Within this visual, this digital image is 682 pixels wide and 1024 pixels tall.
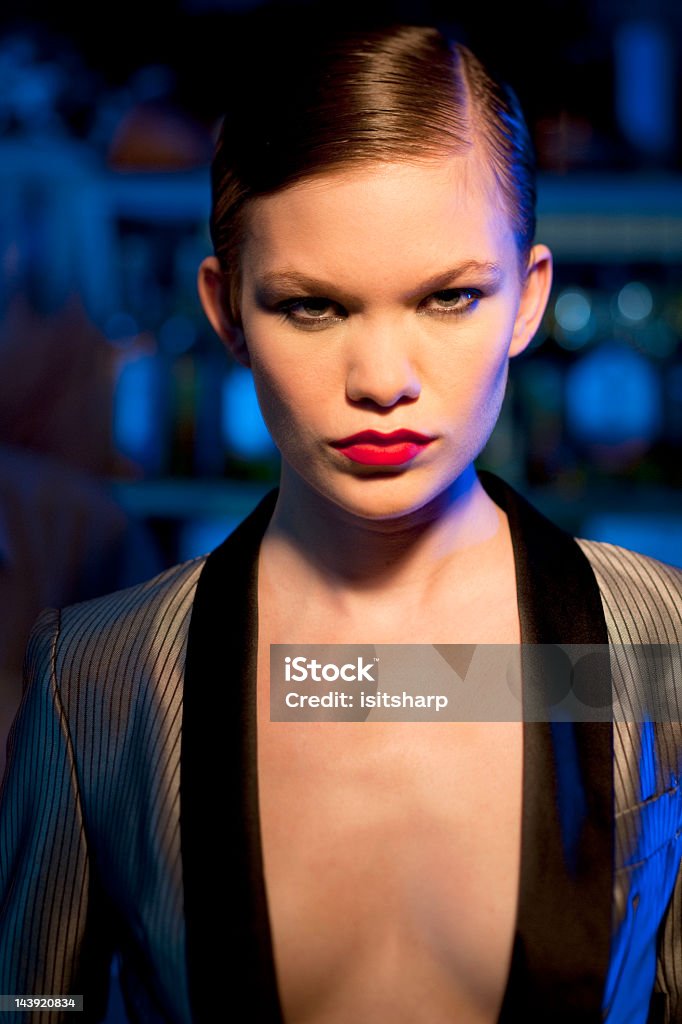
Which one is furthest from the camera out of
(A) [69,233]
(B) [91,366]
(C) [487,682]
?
(A) [69,233]

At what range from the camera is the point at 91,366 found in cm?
139

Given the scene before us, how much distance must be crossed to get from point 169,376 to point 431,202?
1213mm

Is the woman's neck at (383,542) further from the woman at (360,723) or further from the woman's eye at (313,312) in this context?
the woman's eye at (313,312)

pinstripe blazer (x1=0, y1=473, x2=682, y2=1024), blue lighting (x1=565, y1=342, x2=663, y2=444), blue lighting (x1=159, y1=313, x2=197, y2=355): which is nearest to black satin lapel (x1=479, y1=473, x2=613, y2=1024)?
pinstripe blazer (x1=0, y1=473, x2=682, y2=1024)

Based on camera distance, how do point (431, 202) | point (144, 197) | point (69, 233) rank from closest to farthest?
point (431, 202), point (69, 233), point (144, 197)

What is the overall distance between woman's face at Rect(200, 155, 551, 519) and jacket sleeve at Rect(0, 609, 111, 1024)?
1.06 ft

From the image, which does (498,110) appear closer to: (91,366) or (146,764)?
(146,764)

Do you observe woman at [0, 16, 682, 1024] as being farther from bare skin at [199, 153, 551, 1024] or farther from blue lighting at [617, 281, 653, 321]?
blue lighting at [617, 281, 653, 321]

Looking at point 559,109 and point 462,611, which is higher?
point 559,109

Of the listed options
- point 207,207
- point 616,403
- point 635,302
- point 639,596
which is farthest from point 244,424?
point 639,596

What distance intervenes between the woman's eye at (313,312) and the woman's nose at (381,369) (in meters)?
0.03

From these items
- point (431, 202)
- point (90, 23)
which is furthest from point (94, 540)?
point (90, 23)

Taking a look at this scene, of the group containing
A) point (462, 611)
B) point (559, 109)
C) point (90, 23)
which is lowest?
point (462, 611)

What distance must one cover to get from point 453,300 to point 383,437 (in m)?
0.12
